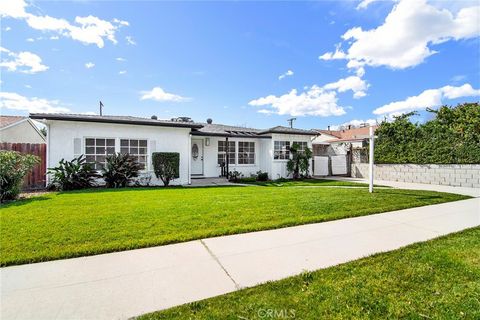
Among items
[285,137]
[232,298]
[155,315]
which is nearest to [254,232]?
[232,298]

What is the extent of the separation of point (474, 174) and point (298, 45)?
10932mm

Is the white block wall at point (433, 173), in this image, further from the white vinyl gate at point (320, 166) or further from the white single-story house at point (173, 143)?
the white single-story house at point (173, 143)

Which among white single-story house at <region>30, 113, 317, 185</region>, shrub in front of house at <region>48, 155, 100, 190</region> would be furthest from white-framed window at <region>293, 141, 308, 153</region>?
shrub in front of house at <region>48, 155, 100, 190</region>

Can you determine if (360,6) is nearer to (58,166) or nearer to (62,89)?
(58,166)

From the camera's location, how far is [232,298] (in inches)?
93.2

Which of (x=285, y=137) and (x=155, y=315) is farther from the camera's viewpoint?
(x=285, y=137)

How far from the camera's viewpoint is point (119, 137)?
1138cm

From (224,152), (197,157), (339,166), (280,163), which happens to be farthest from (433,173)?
(197,157)

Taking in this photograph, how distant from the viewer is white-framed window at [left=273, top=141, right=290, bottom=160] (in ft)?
49.3

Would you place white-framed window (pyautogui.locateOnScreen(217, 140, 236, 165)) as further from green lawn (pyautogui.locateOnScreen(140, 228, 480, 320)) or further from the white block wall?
green lawn (pyautogui.locateOnScreen(140, 228, 480, 320))

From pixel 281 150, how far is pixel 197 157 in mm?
5370

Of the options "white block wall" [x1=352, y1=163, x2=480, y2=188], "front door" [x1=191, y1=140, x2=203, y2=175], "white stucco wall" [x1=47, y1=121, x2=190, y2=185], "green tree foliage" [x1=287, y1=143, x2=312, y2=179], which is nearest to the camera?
"white stucco wall" [x1=47, y1=121, x2=190, y2=185]

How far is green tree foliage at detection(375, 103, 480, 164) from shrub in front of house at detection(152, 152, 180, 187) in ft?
40.9

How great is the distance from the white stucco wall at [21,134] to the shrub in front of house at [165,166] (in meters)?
14.3
